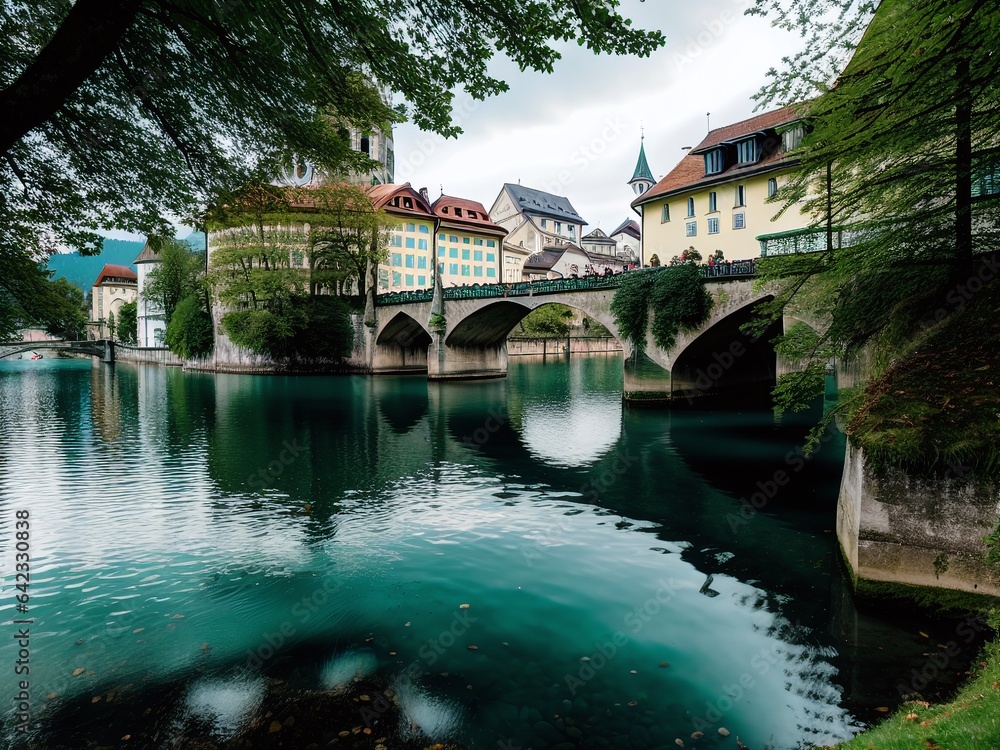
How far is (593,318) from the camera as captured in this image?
3309 cm

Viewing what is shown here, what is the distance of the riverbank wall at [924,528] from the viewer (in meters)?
7.00

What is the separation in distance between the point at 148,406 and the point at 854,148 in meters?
32.7

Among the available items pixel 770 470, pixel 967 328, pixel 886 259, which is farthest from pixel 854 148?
pixel 770 470

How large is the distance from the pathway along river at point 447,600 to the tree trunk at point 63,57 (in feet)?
16.6

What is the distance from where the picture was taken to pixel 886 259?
10.7m

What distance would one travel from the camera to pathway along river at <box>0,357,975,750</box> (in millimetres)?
5848

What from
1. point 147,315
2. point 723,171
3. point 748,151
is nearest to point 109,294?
point 147,315

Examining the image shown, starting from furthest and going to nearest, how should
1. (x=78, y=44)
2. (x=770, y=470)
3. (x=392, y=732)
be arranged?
(x=770, y=470) → (x=392, y=732) → (x=78, y=44)

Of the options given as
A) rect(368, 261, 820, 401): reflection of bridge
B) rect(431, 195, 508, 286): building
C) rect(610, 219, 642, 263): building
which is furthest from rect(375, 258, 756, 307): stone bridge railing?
rect(610, 219, 642, 263): building

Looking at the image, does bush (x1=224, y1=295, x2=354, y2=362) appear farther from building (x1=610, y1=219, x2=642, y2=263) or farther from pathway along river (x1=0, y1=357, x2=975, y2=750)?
building (x1=610, y1=219, x2=642, y2=263)

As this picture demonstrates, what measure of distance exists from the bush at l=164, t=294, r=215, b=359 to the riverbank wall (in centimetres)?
6298

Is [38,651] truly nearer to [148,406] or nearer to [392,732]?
[392,732]

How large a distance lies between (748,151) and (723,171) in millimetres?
1708

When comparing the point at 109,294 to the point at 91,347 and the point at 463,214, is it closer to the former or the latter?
the point at 91,347
